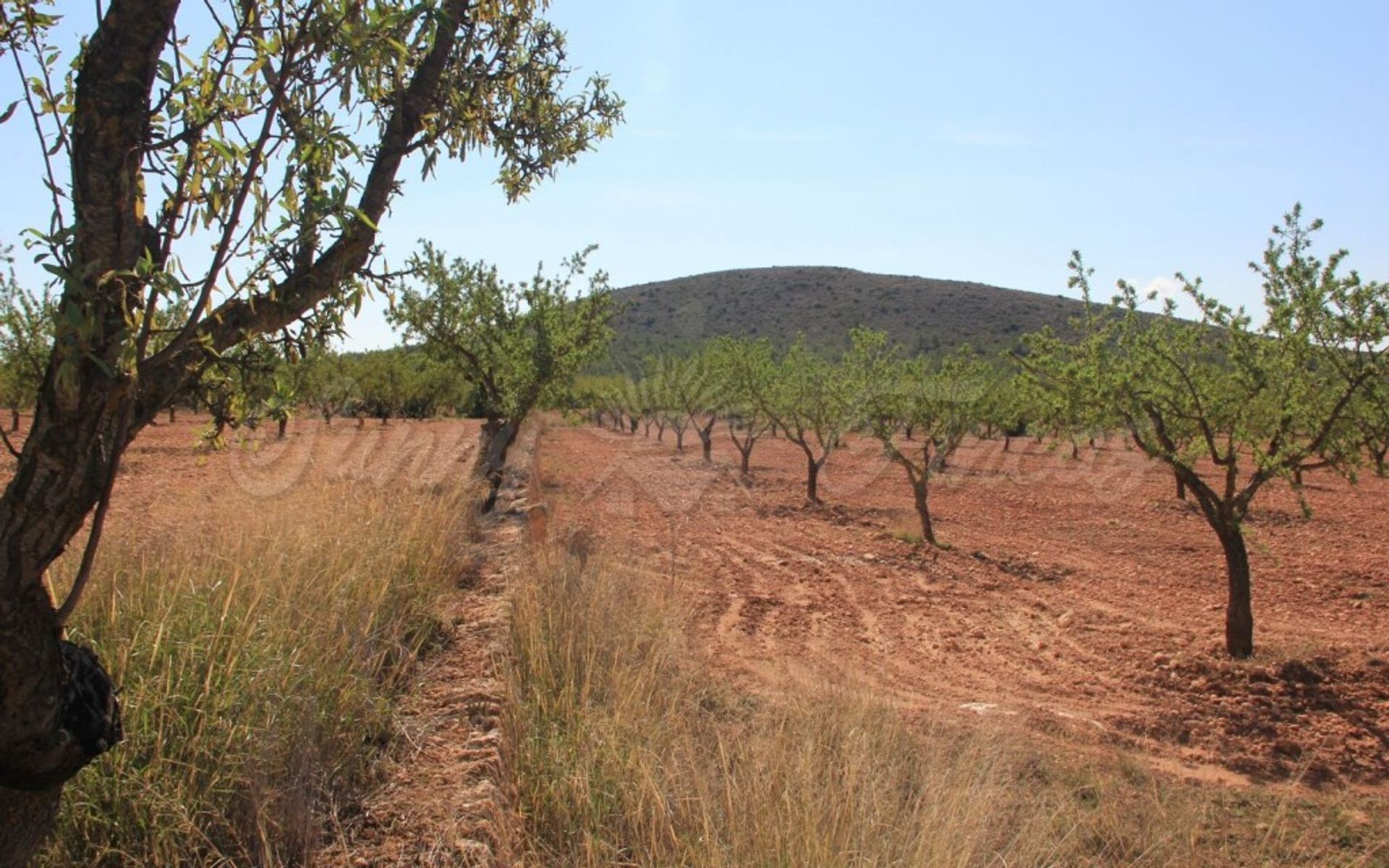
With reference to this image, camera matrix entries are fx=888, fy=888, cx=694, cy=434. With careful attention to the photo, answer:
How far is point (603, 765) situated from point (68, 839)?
159 centimetres

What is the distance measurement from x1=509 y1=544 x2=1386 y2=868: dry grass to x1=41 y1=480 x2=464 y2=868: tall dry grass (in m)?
0.64

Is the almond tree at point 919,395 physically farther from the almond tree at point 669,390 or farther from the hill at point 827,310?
the hill at point 827,310

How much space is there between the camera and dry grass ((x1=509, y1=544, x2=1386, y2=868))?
9.23ft

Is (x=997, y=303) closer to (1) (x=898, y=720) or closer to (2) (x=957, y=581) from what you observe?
(2) (x=957, y=581)

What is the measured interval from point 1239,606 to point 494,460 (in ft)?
31.5

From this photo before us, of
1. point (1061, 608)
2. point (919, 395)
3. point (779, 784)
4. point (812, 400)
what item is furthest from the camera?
point (812, 400)

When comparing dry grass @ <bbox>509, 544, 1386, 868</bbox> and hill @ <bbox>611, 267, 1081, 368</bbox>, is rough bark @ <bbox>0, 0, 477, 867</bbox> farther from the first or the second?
hill @ <bbox>611, 267, 1081, 368</bbox>

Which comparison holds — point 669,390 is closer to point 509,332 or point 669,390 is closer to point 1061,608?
point 509,332

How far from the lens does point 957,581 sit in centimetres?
1162

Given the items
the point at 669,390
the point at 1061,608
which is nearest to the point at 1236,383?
the point at 1061,608

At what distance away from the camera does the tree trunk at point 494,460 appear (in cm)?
1022

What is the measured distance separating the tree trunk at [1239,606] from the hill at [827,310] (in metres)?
49.7

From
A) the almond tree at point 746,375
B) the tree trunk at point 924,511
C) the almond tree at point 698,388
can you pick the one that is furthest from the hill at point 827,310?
the tree trunk at point 924,511

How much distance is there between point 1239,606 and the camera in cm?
812
